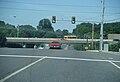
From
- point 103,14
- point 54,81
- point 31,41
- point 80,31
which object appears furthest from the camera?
point 80,31

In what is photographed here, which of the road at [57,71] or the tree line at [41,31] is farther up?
the tree line at [41,31]

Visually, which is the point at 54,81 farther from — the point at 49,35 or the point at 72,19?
the point at 49,35

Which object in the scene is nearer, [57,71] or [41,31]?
[57,71]

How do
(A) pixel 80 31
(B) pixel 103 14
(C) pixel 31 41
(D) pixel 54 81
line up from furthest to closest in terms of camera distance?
(A) pixel 80 31, (C) pixel 31 41, (B) pixel 103 14, (D) pixel 54 81

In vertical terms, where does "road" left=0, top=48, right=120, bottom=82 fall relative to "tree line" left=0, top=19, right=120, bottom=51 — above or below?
below

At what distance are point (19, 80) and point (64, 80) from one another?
5.56 ft

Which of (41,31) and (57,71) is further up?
(41,31)

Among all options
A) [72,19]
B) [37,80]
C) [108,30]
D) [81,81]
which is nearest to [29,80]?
[37,80]

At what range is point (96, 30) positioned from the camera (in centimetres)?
13088

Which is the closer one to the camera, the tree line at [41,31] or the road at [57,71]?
the road at [57,71]

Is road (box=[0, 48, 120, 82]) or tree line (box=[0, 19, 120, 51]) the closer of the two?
road (box=[0, 48, 120, 82])

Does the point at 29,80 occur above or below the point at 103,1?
below

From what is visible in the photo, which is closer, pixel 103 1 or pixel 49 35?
pixel 103 1

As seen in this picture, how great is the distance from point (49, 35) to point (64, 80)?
136512 millimetres
